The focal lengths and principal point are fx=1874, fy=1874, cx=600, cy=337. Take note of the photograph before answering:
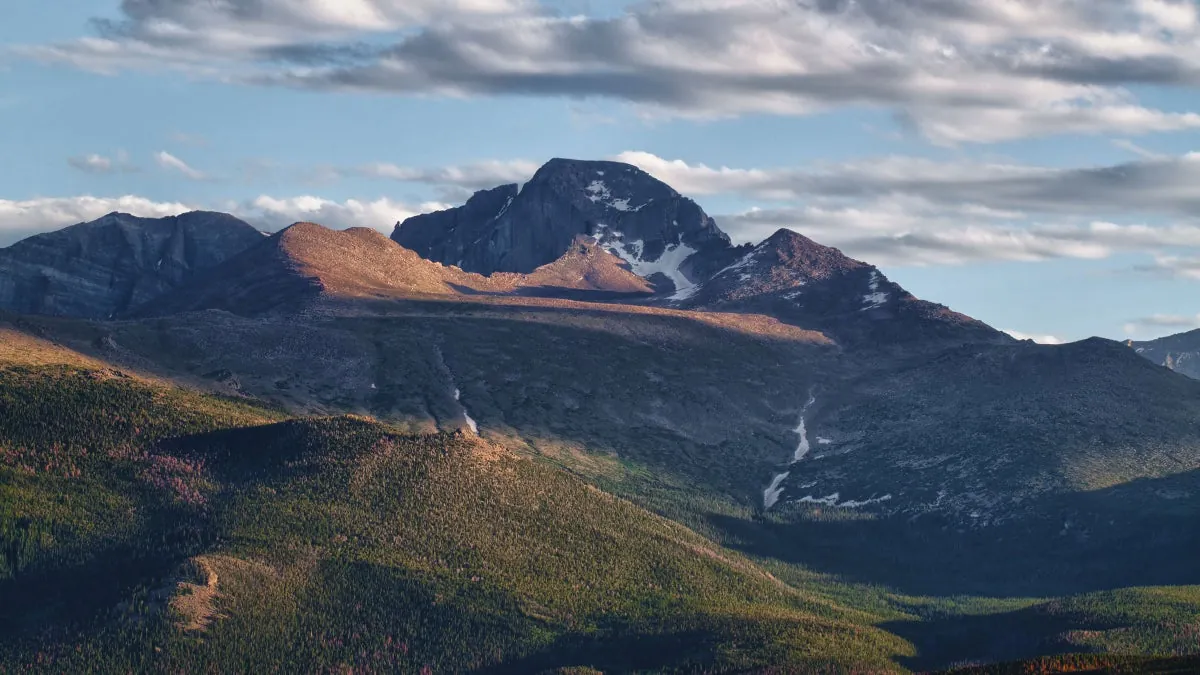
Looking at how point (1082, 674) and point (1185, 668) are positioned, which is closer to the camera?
point (1185, 668)
